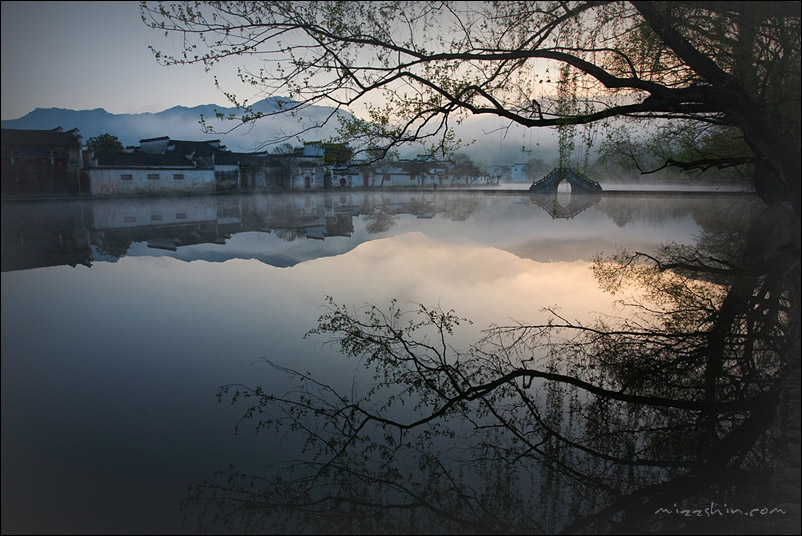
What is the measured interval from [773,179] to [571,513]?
1950 cm

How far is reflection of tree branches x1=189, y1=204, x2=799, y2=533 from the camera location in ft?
11.1

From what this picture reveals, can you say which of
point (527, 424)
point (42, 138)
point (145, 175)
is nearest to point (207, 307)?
point (527, 424)

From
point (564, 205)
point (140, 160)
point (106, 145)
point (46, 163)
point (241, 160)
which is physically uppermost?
point (106, 145)

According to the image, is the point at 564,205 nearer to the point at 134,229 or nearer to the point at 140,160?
the point at 134,229

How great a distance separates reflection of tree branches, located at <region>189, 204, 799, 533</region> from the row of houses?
4452 millimetres

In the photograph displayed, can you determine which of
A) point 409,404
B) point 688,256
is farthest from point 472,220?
point 409,404

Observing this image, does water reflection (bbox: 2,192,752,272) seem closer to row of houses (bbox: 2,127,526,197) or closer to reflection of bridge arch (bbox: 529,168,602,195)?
row of houses (bbox: 2,127,526,197)

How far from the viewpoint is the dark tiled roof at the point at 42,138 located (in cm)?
2622

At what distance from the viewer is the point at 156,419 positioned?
431 centimetres

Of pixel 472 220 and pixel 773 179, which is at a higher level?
pixel 773 179

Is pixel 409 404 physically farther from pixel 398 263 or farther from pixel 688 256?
pixel 688 256

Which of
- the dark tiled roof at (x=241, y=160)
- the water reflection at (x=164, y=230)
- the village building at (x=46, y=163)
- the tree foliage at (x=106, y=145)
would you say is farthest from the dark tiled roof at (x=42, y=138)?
the tree foliage at (x=106, y=145)

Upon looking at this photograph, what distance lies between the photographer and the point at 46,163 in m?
29.8

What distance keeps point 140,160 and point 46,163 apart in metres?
8.48
